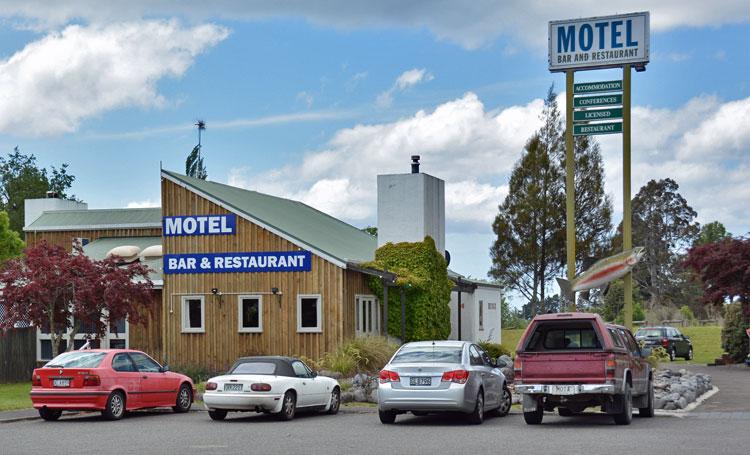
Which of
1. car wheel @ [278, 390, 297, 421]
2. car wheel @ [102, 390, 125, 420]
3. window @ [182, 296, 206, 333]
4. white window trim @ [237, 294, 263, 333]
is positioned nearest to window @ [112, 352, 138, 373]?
car wheel @ [102, 390, 125, 420]

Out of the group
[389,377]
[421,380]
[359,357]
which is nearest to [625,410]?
[421,380]

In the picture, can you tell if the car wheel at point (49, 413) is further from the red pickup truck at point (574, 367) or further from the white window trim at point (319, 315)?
the white window trim at point (319, 315)

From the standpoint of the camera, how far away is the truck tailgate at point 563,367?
18531 millimetres

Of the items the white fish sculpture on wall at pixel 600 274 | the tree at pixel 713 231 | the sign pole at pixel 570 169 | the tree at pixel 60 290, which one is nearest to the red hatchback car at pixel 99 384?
the tree at pixel 60 290

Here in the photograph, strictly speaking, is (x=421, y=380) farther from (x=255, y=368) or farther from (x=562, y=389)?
(x=255, y=368)

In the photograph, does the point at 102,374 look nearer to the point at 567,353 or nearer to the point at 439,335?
the point at 567,353

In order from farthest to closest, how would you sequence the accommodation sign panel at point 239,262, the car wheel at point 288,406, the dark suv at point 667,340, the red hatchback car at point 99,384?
the dark suv at point 667,340, the accommodation sign panel at point 239,262, the red hatchback car at point 99,384, the car wheel at point 288,406

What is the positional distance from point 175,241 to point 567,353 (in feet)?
60.6

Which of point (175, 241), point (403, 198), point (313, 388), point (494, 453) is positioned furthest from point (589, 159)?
point (494, 453)

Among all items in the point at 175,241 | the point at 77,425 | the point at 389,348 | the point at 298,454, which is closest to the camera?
the point at 298,454

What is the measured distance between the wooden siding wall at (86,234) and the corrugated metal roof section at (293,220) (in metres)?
3.92

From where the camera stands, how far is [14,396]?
92.6 ft

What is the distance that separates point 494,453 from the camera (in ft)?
48.8

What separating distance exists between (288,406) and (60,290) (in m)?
11.5
